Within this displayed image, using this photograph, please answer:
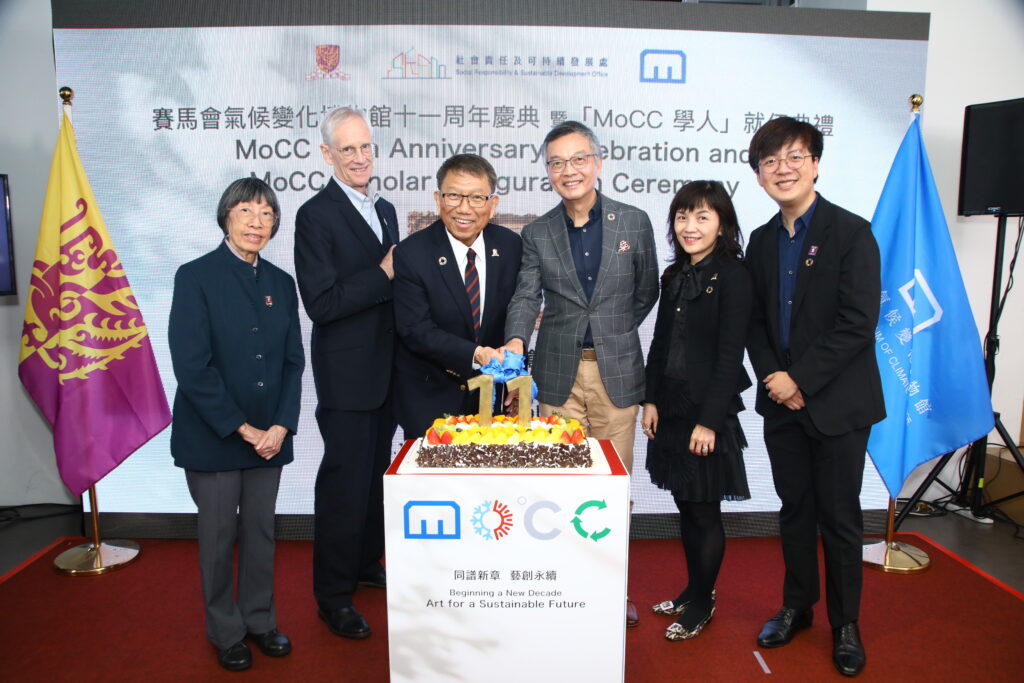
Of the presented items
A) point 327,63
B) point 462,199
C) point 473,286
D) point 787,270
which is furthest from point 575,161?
point 327,63

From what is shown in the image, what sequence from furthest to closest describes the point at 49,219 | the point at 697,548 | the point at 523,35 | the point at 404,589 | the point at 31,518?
the point at 31,518 < the point at 523,35 < the point at 49,219 < the point at 697,548 < the point at 404,589

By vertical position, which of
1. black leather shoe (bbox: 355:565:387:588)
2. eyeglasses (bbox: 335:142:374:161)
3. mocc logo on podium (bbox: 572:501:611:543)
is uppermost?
eyeglasses (bbox: 335:142:374:161)

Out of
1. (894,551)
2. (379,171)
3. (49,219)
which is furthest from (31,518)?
(894,551)

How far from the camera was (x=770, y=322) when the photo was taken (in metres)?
2.48

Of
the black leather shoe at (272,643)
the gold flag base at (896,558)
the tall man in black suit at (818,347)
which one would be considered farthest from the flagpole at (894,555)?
the black leather shoe at (272,643)

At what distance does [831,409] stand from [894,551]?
63.3 inches

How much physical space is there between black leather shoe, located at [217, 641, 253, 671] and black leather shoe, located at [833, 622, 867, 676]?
2.12 meters

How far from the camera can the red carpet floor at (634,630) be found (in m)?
2.46

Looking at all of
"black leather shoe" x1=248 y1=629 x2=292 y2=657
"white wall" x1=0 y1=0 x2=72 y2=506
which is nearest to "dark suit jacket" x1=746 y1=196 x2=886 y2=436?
"black leather shoe" x1=248 y1=629 x2=292 y2=657

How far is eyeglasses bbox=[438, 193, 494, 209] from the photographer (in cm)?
242

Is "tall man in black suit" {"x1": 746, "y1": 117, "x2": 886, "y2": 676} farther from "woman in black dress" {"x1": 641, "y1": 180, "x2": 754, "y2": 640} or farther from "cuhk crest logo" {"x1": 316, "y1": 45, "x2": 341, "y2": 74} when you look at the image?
"cuhk crest logo" {"x1": 316, "y1": 45, "x2": 341, "y2": 74}

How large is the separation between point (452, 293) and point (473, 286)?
0.09m

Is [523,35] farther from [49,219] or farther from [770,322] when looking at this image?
[49,219]

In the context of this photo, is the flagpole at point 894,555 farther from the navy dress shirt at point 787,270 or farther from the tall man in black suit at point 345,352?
the tall man in black suit at point 345,352
